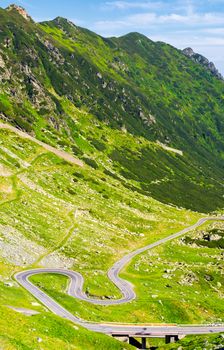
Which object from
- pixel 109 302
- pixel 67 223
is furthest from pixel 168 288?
pixel 67 223

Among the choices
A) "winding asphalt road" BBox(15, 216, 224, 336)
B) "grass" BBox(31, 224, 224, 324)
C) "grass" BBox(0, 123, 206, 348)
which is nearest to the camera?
"winding asphalt road" BBox(15, 216, 224, 336)

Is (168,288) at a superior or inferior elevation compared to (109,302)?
inferior

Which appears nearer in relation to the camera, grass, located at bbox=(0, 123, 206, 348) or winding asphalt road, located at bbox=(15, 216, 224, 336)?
winding asphalt road, located at bbox=(15, 216, 224, 336)

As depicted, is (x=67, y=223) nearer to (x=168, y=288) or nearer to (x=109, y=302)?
(x=168, y=288)

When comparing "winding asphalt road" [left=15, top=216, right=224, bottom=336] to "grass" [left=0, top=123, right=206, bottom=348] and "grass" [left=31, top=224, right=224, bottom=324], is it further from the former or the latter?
"grass" [left=0, top=123, right=206, bottom=348]

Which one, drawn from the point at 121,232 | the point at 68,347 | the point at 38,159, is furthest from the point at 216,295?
the point at 38,159

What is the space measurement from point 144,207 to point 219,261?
57.1 meters

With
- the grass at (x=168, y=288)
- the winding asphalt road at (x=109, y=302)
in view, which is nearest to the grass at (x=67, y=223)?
the grass at (x=168, y=288)

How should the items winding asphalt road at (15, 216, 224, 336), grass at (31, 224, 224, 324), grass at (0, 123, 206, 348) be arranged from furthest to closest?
grass at (0, 123, 206, 348)
grass at (31, 224, 224, 324)
winding asphalt road at (15, 216, 224, 336)

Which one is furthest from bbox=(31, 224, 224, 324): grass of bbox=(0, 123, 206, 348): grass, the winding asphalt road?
the winding asphalt road

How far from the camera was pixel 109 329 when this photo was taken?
65500 millimetres

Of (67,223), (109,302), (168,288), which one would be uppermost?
(67,223)

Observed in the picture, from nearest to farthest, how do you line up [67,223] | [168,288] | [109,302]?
[109,302] < [168,288] < [67,223]

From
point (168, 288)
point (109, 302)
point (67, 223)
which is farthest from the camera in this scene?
point (67, 223)
